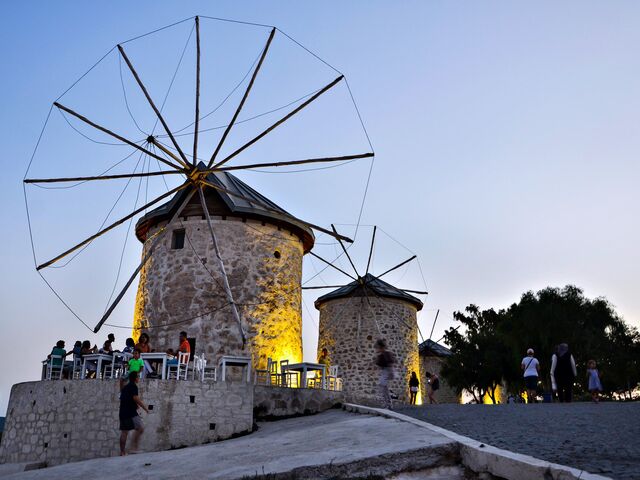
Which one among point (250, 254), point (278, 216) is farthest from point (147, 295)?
point (278, 216)

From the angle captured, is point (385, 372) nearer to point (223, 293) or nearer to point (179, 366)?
point (179, 366)

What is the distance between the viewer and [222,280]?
15242mm

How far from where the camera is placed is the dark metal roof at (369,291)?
2476 centimetres

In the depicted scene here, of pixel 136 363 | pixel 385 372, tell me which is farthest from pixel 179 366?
pixel 385 372

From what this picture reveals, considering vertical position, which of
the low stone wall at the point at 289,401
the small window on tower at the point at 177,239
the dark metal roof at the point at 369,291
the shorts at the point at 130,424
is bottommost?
the shorts at the point at 130,424

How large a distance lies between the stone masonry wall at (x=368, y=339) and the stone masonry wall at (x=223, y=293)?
7.85 m

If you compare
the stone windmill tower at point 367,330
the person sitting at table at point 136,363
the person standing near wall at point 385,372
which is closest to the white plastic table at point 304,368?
the person standing near wall at point 385,372

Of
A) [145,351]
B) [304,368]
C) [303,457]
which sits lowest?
[303,457]

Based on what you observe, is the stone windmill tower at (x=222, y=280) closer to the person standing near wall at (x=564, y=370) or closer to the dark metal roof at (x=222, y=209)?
the dark metal roof at (x=222, y=209)

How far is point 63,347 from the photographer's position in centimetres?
1185

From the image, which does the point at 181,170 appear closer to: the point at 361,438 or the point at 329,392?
the point at 329,392

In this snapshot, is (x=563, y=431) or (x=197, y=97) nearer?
(x=563, y=431)

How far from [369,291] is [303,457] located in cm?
1891

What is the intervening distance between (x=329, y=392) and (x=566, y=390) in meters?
4.68
